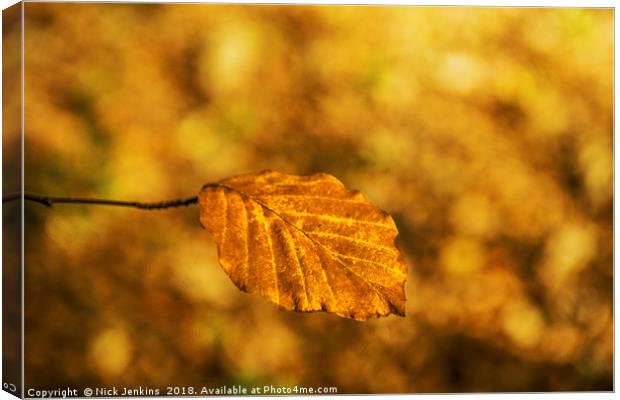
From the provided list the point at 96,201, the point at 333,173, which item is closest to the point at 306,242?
the point at 333,173

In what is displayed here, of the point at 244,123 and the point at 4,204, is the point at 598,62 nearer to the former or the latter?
the point at 244,123

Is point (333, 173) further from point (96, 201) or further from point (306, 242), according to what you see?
point (96, 201)

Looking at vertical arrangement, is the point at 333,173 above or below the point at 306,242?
above
